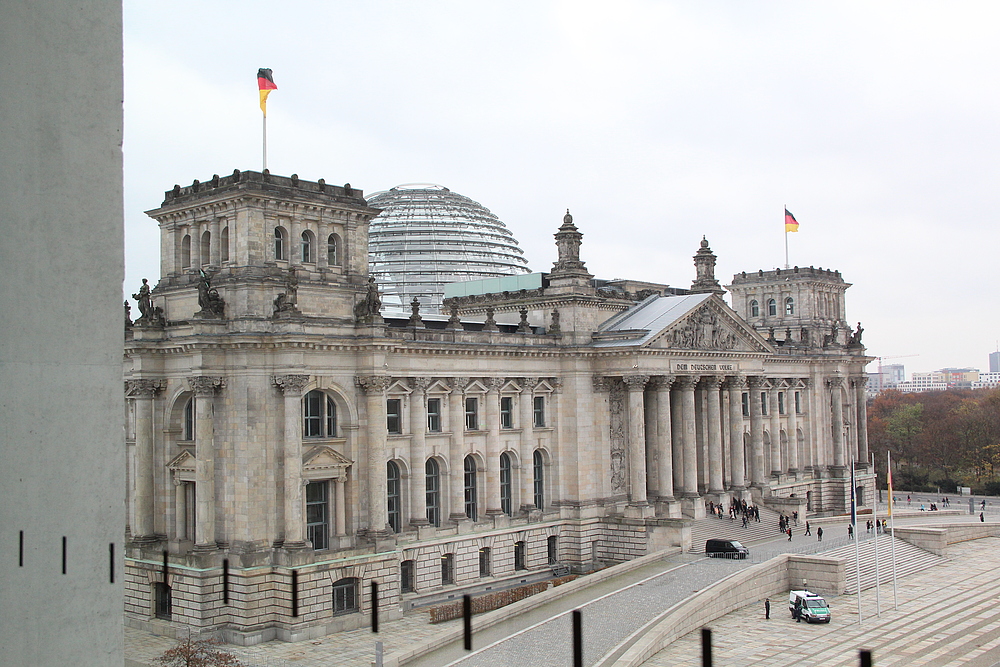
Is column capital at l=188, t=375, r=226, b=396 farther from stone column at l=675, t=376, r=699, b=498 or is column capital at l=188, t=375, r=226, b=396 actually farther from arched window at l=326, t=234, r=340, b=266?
stone column at l=675, t=376, r=699, b=498

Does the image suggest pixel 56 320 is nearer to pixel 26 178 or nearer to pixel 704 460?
pixel 26 178

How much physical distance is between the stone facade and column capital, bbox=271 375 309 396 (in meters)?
0.11

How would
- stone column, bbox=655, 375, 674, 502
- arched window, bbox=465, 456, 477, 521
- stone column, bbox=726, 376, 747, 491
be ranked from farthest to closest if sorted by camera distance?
stone column, bbox=726, 376, 747, 491 → stone column, bbox=655, 375, 674, 502 → arched window, bbox=465, 456, 477, 521

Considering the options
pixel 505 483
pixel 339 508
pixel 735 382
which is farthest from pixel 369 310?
pixel 735 382

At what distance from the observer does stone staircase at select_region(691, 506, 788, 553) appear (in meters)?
66.2

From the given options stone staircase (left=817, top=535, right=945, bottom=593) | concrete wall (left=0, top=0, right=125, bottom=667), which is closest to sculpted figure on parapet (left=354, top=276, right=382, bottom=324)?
stone staircase (left=817, top=535, right=945, bottom=593)

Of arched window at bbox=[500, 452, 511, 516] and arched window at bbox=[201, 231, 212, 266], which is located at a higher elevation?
arched window at bbox=[201, 231, 212, 266]

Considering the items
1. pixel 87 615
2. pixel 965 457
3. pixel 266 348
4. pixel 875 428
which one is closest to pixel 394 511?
pixel 266 348

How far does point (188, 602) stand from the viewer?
4788 centimetres

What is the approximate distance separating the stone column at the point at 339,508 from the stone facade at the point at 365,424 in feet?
0.35

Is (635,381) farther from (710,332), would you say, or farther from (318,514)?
(318,514)

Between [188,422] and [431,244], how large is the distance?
41.4 meters

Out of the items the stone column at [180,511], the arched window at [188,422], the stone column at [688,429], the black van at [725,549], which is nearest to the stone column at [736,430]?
the stone column at [688,429]

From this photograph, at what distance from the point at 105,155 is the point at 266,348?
4210 centimetres
